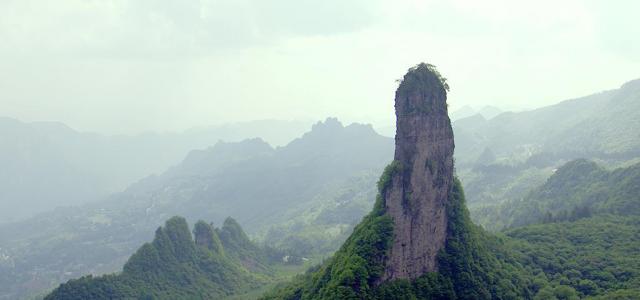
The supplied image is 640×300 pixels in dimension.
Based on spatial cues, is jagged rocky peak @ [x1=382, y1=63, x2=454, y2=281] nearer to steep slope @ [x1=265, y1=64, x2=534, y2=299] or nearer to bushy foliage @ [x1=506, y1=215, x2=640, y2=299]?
steep slope @ [x1=265, y1=64, x2=534, y2=299]

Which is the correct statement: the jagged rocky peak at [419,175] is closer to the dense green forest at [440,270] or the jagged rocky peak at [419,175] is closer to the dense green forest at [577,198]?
the dense green forest at [440,270]

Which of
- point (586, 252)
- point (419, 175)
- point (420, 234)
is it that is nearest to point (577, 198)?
point (586, 252)

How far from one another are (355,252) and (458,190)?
19700mm

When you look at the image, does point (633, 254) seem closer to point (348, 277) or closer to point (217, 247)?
point (348, 277)

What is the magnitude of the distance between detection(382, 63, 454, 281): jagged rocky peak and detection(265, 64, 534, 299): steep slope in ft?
0.40

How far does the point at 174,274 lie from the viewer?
379ft

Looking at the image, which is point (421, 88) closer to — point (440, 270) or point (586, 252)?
point (440, 270)

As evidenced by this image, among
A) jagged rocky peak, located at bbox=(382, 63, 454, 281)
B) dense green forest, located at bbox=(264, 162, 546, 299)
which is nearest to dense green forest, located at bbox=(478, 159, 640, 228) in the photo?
dense green forest, located at bbox=(264, 162, 546, 299)

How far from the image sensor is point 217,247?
138 m

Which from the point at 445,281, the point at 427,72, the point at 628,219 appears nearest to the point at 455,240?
the point at 445,281

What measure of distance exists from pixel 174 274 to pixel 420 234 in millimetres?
69753

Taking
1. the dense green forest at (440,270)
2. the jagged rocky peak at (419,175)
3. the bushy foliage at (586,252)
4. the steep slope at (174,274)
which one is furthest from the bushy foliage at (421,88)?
the steep slope at (174,274)

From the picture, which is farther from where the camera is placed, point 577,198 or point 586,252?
point 577,198

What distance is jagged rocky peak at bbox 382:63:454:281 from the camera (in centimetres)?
6353
